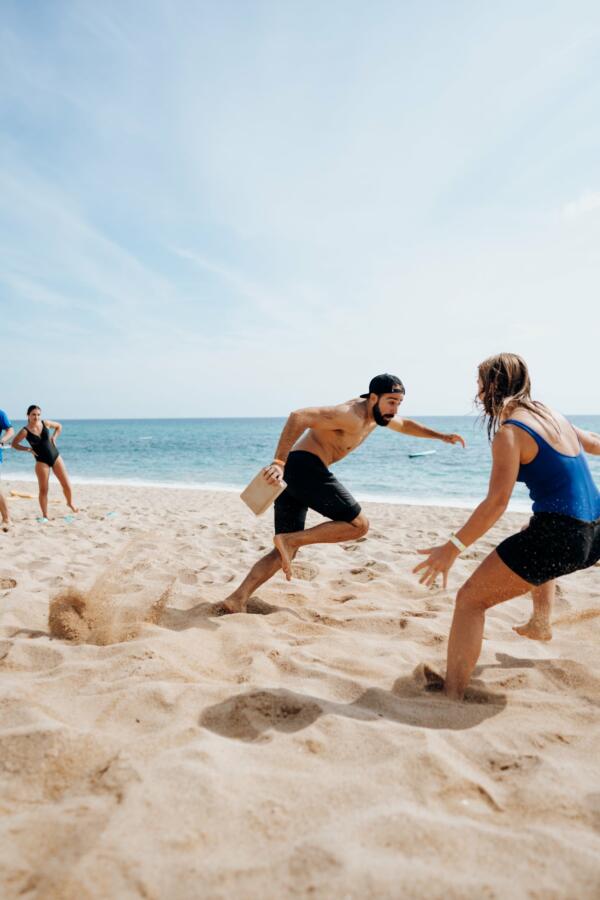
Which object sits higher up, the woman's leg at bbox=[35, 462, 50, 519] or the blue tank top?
the blue tank top

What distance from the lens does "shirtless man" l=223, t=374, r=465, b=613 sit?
408 cm

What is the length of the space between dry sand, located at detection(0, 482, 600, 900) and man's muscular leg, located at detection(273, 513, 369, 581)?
1.51 ft

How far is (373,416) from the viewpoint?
4270 mm

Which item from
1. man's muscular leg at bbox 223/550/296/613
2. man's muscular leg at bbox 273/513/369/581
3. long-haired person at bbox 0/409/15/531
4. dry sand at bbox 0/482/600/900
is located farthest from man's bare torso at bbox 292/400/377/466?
long-haired person at bbox 0/409/15/531

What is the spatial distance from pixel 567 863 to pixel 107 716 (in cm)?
183

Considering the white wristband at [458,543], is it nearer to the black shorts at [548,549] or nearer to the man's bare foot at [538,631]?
the black shorts at [548,549]

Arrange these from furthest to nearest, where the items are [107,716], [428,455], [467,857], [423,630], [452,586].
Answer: [428,455]
[452,586]
[423,630]
[107,716]
[467,857]

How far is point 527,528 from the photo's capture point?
2.62 m

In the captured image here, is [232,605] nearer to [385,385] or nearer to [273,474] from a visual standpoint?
[273,474]

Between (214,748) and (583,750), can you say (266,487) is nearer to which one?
(214,748)

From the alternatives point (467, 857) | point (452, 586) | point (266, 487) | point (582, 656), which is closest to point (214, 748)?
point (467, 857)

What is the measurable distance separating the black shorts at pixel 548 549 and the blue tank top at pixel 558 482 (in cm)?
5

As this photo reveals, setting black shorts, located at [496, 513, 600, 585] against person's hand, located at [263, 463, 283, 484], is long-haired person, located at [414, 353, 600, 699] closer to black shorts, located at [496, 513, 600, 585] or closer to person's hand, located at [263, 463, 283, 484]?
black shorts, located at [496, 513, 600, 585]

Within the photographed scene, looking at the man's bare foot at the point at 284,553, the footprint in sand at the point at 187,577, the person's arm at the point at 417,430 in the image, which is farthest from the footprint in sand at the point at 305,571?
the person's arm at the point at 417,430
